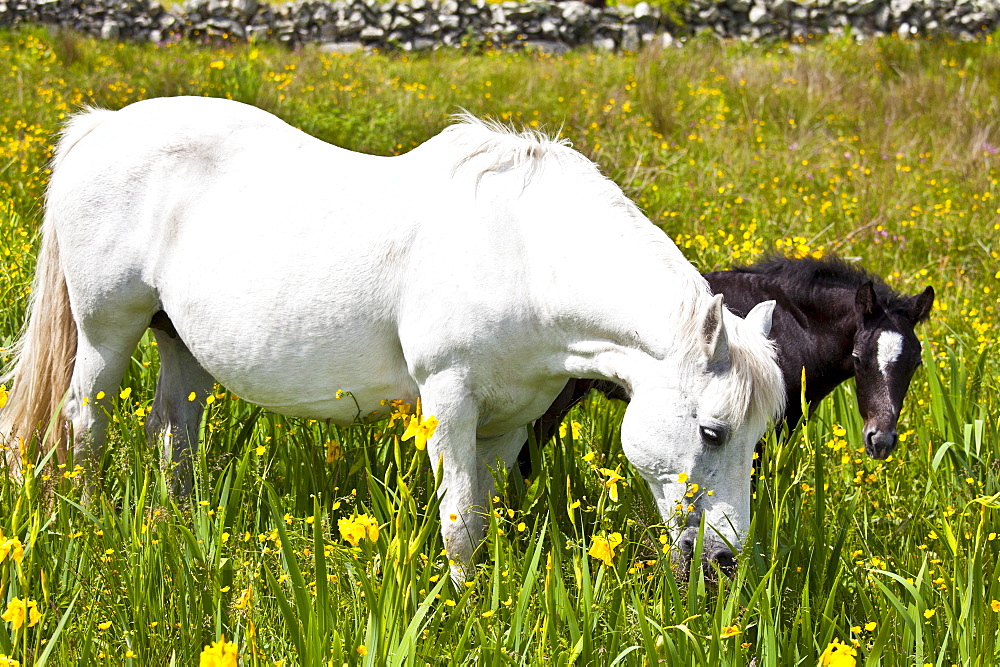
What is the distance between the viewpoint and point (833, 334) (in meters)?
3.57

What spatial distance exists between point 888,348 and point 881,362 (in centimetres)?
6

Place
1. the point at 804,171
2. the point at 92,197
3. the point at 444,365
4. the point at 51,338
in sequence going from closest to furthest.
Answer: the point at 444,365, the point at 92,197, the point at 51,338, the point at 804,171

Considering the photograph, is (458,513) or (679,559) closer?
(679,559)

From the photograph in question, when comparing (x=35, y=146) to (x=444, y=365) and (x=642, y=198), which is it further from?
(x=444, y=365)

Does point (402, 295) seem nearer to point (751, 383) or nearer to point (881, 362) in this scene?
point (751, 383)

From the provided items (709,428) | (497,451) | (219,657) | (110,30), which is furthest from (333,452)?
(110,30)

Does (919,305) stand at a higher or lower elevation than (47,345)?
higher

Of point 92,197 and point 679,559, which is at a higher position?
point 92,197

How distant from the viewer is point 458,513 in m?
2.65

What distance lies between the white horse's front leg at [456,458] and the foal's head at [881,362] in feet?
5.14

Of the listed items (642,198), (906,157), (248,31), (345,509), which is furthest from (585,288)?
(248,31)

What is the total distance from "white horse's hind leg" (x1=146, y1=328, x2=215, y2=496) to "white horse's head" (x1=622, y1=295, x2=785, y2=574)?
1.74m

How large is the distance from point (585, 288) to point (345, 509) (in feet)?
4.08

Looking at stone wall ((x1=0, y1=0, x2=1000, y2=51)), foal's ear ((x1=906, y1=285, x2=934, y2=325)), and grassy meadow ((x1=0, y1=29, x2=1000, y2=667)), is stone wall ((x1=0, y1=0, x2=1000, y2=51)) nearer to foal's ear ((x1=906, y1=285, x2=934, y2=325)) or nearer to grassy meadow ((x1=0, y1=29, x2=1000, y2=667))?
grassy meadow ((x1=0, y1=29, x2=1000, y2=667))
